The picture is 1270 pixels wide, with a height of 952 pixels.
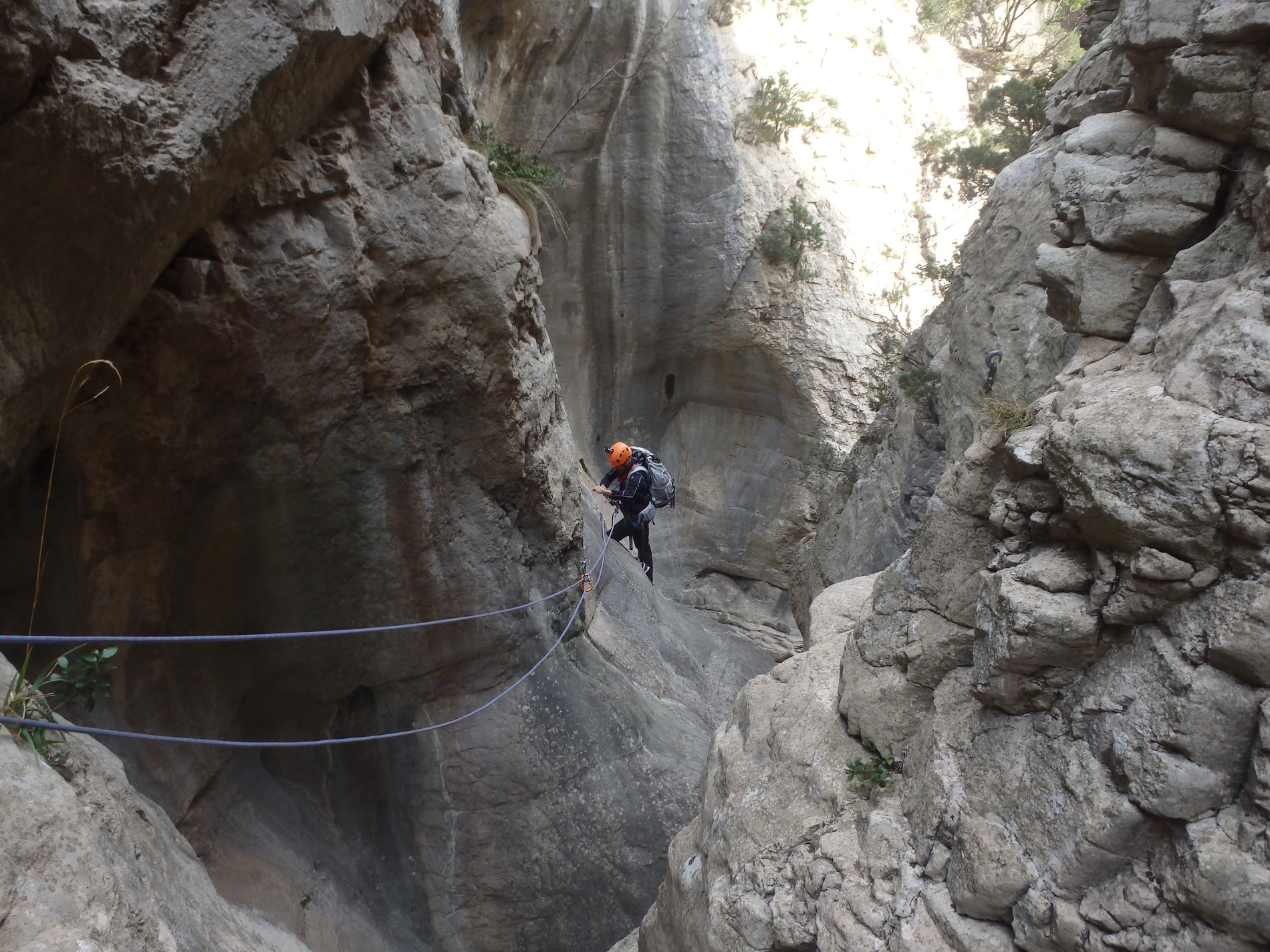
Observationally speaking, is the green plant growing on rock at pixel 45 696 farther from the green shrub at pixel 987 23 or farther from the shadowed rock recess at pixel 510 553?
the green shrub at pixel 987 23

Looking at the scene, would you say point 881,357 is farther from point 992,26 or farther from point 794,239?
point 992,26

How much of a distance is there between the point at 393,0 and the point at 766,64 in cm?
1165

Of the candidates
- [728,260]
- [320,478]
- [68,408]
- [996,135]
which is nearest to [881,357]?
[728,260]

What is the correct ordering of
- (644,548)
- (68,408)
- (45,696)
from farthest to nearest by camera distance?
(644,548) → (68,408) → (45,696)

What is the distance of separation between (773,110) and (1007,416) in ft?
39.7

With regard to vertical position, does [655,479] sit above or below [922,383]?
below

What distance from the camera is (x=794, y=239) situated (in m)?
14.4

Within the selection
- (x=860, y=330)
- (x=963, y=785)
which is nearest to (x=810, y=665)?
(x=963, y=785)

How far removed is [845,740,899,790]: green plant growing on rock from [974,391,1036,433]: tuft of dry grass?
186cm

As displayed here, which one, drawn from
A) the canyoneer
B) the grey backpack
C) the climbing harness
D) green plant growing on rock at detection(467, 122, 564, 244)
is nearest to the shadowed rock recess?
green plant growing on rock at detection(467, 122, 564, 244)

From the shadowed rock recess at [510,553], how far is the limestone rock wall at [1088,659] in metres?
0.02

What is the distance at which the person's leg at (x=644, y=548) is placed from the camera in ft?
35.0

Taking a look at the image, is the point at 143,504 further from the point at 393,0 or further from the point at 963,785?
the point at 963,785

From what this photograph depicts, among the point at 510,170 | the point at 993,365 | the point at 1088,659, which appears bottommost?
the point at 1088,659
